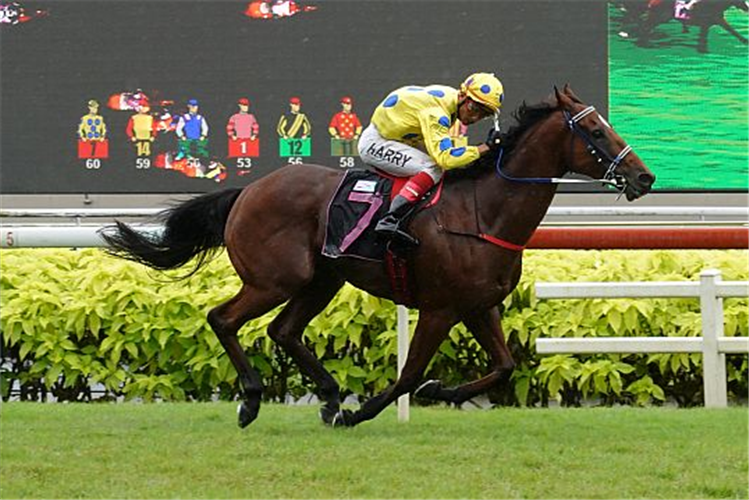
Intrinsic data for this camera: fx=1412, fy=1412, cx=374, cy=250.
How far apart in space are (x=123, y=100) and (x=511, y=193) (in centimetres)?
713

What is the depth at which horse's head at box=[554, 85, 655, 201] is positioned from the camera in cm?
482

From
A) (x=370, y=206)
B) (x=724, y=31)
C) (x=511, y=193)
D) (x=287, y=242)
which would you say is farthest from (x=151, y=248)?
(x=724, y=31)

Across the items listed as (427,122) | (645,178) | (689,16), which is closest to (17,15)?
(689,16)

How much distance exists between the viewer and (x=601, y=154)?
4859 mm

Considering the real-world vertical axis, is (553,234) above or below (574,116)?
below

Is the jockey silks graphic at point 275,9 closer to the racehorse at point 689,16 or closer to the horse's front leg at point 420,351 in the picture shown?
the racehorse at point 689,16

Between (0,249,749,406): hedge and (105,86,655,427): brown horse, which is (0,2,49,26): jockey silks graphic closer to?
(0,249,749,406): hedge

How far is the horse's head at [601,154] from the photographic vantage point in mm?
4816

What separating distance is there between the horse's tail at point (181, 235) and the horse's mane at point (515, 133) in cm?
101

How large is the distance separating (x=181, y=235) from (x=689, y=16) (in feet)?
23.5

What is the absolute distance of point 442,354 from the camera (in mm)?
6242

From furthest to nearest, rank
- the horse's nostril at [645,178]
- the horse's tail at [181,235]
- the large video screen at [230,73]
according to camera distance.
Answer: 1. the large video screen at [230,73]
2. the horse's tail at [181,235]
3. the horse's nostril at [645,178]

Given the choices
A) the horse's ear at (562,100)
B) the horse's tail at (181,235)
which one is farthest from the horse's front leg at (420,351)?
the horse's tail at (181,235)

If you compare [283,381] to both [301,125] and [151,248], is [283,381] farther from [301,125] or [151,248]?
[301,125]
